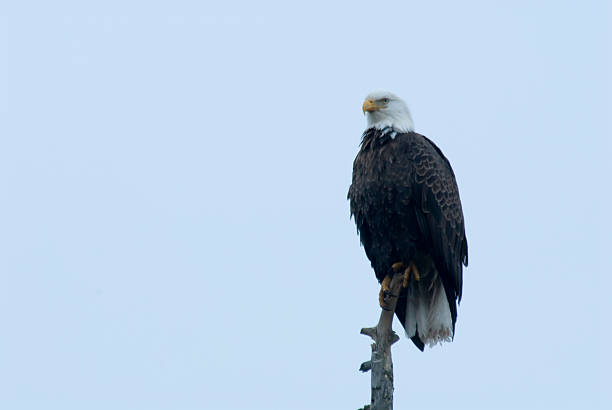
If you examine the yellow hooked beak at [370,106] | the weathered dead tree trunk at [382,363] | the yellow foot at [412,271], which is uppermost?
the yellow hooked beak at [370,106]

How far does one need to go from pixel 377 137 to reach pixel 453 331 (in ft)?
5.61

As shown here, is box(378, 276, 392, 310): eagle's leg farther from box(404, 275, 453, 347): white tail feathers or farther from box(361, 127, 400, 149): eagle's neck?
box(361, 127, 400, 149): eagle's neck

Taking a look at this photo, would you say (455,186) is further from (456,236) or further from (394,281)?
(394,281)

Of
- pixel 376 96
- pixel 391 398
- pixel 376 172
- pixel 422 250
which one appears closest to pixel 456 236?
pixel 422 250

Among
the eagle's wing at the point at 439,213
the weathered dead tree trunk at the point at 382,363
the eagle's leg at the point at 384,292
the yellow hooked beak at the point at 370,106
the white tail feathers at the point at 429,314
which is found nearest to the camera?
the weathered dead tree trunk at the point at 382,363

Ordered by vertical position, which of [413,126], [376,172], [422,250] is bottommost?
[422,250]

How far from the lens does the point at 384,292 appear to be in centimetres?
732

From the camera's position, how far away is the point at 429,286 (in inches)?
304

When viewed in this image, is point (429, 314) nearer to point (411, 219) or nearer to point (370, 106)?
point (411, 219)

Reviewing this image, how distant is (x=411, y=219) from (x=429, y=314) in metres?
0.84

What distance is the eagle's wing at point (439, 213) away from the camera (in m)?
7.38

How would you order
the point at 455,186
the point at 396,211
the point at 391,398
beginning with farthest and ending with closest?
the point at 455,186, the point at 396,211, the point at 391,398

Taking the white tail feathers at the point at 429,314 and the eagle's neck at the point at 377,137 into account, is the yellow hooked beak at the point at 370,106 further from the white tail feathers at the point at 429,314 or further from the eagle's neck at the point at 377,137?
the white tail feathers at the point at 429,314

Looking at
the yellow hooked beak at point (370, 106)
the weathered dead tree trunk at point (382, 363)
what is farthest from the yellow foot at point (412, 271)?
the yellow hooked beak at point (370, 106)
